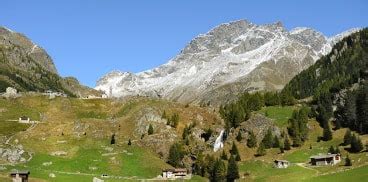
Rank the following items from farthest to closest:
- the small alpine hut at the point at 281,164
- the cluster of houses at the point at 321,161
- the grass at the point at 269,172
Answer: the small alpine hut at the point at 281,164 < the cluster of houses at the point at 321,161 < the grass at the point at 269,172

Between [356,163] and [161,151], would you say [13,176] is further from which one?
[356,163]

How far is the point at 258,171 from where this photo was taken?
170 meters

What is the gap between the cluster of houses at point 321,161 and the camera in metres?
167

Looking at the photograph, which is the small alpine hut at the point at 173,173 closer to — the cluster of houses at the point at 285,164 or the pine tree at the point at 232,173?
the cluster of houses at the point at 285,164

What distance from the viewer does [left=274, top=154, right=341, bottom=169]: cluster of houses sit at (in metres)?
167

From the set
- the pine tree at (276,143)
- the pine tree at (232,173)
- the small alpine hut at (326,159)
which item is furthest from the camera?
the pine tree at (276,143)

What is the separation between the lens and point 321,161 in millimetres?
168625

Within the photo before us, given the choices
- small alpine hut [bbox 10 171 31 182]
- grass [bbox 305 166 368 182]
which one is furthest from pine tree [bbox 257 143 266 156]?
small alpine hut [bbox 10 171 31 182]

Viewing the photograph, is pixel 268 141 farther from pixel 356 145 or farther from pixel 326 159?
pixel 356 145

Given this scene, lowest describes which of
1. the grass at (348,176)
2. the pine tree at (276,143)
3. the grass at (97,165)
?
the grass at (348,176)

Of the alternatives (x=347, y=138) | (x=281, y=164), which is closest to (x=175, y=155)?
(x=281, y=164)

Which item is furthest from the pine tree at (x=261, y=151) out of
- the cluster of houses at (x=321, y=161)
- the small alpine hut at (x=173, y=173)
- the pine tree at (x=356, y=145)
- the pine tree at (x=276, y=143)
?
the small alpine hut at (x=173, y=173)

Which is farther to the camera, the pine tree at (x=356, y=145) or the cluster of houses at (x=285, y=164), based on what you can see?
the pine tree at (x=356, y=145)

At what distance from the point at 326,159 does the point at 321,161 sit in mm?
1787
